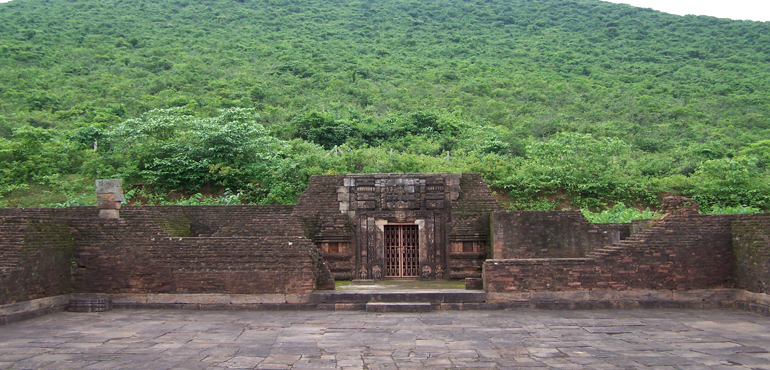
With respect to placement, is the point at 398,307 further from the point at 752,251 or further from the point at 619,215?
the point at 619,215

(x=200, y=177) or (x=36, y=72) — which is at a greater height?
(x=36, y=72)

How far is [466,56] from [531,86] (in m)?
12.0

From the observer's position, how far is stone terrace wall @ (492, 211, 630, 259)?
1303cm

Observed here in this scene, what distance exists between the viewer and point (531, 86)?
37594 mm

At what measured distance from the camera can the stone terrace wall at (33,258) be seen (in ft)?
32.1

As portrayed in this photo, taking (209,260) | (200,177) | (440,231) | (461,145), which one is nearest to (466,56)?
(461,145)

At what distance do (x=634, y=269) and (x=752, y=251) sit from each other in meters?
2.15

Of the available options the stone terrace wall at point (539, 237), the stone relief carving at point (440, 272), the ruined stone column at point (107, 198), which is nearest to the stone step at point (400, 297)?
the stone terrace wall at point (539, 237)

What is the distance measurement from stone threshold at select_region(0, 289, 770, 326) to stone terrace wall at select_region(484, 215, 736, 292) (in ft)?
→ 0.47

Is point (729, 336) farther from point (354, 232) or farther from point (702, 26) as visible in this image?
point (702, 26)

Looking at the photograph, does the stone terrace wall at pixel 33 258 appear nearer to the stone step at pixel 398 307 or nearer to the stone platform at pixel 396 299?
the stone platform at pixel 396 299

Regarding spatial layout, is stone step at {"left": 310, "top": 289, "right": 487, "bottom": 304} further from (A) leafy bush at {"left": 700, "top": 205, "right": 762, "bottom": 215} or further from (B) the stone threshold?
(A) leafy bush at {"left": 700, "top": 205, "right": 762, "bottom": 215}

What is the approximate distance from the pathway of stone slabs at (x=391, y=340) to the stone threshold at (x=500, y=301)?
35cm

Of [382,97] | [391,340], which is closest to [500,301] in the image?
[391,340]
